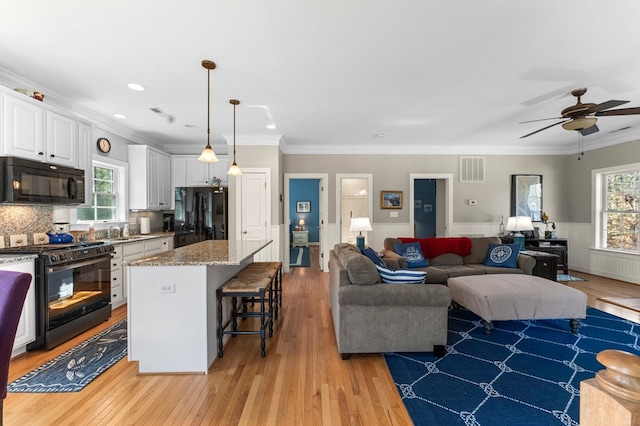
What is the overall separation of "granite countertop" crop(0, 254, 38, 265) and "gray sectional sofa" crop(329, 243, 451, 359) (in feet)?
9.06

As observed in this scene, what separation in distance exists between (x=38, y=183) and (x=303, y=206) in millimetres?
8047

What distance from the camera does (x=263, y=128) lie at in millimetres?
4906

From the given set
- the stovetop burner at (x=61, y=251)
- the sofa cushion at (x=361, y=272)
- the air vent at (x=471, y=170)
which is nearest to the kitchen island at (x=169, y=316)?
the sofa cushion at (x=361, y=272)

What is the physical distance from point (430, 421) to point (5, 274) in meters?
2.40

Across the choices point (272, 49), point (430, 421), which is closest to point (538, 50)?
point (272, 49)

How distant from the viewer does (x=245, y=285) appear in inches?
107


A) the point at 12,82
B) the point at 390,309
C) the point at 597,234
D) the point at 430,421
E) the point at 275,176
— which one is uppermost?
the point at 12,82

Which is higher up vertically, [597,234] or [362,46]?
[362,46]

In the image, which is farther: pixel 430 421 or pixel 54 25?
pixel 54 25

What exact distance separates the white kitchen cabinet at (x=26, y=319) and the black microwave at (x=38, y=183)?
26.2 inches

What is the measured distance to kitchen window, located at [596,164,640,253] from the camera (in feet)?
17.1

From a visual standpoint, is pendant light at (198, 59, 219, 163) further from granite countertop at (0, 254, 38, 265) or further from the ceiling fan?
the ceiling fan

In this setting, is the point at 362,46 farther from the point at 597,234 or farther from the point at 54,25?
the point at 597,234

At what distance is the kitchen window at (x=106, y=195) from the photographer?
4477 mm
